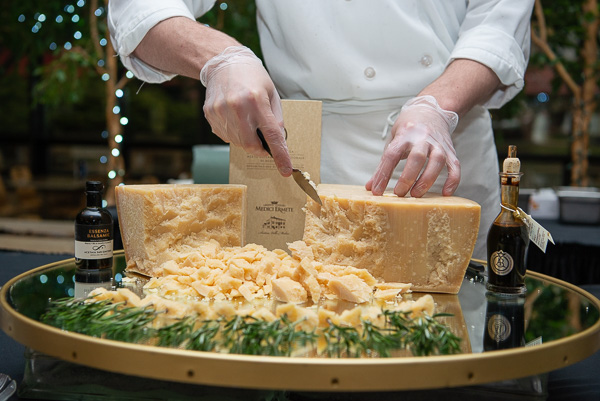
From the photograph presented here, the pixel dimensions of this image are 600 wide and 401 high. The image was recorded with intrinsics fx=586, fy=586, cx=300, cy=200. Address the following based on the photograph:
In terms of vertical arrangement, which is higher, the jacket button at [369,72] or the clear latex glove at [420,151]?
the jacket button at [369,72]

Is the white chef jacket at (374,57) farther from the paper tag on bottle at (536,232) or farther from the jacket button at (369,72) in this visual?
the paper tag on bottle at (536,232)

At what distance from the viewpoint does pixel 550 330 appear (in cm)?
89

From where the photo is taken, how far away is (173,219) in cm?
131

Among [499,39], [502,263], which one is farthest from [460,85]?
[502,263]

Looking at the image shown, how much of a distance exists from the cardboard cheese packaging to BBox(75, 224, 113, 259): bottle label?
1.17ft

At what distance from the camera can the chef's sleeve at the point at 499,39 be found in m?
1.49

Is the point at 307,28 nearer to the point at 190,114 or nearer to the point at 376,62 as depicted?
the point at 376,62

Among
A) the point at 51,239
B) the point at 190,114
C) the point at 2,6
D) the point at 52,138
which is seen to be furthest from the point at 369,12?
the point at 52,138

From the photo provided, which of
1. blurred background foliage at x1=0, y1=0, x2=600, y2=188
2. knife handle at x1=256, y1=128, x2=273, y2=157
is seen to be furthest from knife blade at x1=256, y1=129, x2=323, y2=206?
blurred background foliage at x1=0, y1=0, x2=600, y2=188

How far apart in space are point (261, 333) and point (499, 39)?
110 cm

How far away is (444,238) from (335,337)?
466mm

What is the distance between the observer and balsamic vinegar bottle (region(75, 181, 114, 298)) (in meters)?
1.24

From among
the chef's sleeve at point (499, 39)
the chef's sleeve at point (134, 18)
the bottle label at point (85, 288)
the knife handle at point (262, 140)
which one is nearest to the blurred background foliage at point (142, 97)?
the chef's sleeve at point (134, 18)

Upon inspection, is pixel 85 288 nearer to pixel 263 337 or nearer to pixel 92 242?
pixel 92 242
